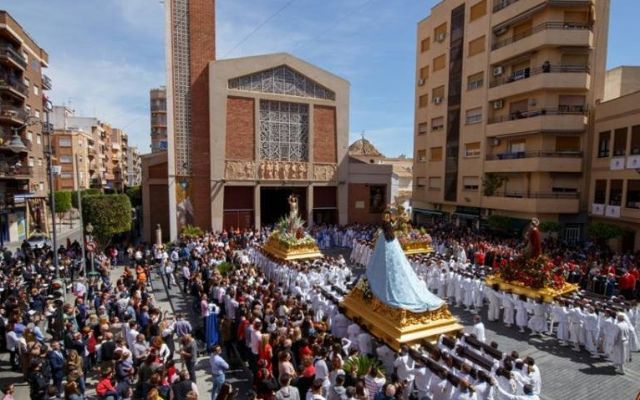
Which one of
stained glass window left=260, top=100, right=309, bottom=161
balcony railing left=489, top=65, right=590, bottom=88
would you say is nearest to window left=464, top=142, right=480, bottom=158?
balcony railing left=489, top=65, right=590, bottom=88

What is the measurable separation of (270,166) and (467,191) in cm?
1481

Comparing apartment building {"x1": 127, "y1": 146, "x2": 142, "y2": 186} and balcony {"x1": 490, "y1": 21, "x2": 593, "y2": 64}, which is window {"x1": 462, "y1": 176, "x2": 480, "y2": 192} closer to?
balcony {"x1": 490, "y1": 21, "x2": 593, "y2": 64}

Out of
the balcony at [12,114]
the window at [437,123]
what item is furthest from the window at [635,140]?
the balcony at [12,114]

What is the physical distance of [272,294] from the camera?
11.0 m

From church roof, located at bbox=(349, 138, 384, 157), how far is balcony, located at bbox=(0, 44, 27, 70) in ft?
117

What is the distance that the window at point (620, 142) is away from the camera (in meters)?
19.9

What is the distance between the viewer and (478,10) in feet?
89.0

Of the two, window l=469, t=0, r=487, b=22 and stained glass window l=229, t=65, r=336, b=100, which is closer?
window l=469, t=0, r=487, b=22

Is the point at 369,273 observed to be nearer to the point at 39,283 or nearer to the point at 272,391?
the point at 272,391

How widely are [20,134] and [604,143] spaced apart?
126 ft

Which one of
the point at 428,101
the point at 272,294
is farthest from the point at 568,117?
the point at 272,294

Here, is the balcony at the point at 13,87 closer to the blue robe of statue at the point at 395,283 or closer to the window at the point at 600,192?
the blue robe of statue at the point at 395,283

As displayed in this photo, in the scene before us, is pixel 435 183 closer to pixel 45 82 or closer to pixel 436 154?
pixel 436 154

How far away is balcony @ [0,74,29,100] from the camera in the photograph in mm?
25344
